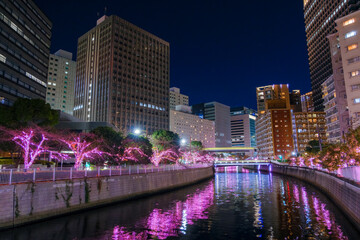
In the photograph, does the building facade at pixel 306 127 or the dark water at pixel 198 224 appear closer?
the dark water at pixel 198 224

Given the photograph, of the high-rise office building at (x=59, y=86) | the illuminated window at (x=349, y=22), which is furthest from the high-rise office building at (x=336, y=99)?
the high-rise office building at (x=59, y=86)

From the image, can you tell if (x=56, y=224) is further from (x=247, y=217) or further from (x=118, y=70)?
(x=118, y=70)

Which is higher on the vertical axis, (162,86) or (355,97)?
(162,86)

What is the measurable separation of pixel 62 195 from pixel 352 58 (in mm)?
78603

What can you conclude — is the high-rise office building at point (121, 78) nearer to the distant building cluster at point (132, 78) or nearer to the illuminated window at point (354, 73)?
the distant building cluster at point (132, 78)

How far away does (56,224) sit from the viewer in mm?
23562

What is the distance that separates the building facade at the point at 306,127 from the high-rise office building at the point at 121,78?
90.3 meters

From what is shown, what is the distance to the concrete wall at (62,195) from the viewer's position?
21.5 meters

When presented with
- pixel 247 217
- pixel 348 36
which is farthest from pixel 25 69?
pixel 348 36

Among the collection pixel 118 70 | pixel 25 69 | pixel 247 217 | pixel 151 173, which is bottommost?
pixel 247 217

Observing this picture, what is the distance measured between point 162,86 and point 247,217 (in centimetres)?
16208

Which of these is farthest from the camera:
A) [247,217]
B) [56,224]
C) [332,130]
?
[332,130]

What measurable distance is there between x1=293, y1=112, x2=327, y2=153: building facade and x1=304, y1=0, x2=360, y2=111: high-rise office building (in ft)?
50.5

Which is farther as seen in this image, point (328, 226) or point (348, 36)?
point (348, 36)
